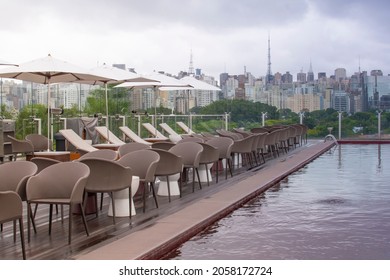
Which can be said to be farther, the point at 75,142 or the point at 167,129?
the point at 167,129

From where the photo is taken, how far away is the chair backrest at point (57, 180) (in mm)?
5844

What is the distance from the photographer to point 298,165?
43.3 feet

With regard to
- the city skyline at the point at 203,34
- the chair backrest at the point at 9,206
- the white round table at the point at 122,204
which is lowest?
the white round table at the point at 122,204

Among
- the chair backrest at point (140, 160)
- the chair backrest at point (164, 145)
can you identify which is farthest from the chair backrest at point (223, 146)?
the chair backrest at point (140, 160)

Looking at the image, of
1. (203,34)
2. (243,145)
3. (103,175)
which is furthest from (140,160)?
(203,34)

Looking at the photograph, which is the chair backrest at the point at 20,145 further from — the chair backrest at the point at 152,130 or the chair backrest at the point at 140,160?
the chair backrest at the point at 152,130

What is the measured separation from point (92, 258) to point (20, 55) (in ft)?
39.7

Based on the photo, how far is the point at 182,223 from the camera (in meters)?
6.30

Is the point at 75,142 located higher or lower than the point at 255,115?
lower

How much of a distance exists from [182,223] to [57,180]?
1298 mm

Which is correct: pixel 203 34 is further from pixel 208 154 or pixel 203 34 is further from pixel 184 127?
pixel 208 154

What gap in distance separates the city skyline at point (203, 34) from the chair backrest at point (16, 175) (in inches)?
235

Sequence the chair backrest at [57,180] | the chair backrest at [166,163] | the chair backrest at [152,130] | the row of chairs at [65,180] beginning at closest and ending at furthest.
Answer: the row of chairs at [65,180]
the chair backrest at [57,180]
the chair backrest at [166,163]
the chair backrest at [152,130]
